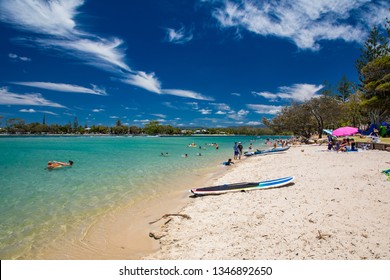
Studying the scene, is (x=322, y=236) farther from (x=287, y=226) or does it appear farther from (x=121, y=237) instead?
(x=121, y=237)

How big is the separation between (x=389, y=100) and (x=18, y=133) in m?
221

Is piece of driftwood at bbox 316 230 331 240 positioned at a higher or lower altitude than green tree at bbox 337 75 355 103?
lower

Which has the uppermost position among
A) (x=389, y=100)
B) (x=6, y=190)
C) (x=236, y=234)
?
(x=389, y=100)

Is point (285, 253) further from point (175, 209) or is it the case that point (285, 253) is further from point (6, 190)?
point (6, 190)

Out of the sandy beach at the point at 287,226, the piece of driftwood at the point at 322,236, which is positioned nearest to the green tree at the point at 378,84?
the sandy beach at the point at 287,226

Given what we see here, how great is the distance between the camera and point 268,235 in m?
5.04

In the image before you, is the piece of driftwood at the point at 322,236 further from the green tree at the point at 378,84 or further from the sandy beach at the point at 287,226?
the green tree at the point at 378,84

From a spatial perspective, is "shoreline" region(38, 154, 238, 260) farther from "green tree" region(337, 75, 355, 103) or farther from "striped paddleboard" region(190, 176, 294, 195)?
"green tree" region(337, 75, 355, 103)

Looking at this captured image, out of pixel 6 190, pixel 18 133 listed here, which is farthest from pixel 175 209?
pixel 18 133

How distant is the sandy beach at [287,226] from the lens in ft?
14.3

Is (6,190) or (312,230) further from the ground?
(312,230)

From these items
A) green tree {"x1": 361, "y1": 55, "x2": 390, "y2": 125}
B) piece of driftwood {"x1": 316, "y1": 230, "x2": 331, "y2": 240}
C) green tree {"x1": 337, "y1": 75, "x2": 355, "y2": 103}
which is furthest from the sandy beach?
green tree {"x1": 337, "y1": 75, "x2": 355, "y2": 103}

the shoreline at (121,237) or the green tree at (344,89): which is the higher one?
the green tree at (344,89)

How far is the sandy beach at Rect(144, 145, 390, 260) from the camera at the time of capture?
436cm
